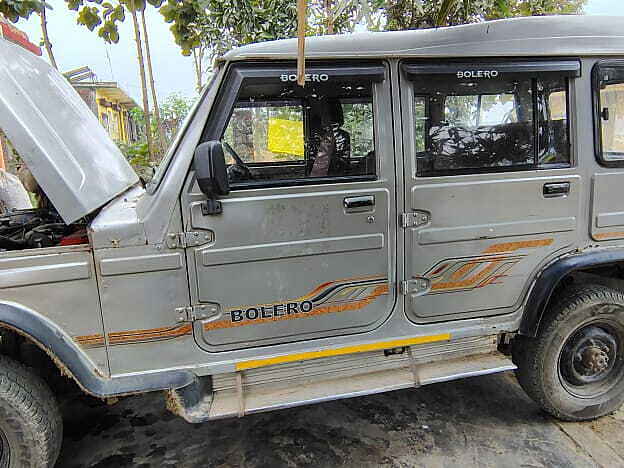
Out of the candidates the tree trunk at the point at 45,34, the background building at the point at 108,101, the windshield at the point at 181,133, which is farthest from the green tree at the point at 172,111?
the windshield at the point at 181,133

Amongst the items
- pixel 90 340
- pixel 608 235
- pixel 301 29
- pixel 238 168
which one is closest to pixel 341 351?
pixel 238 168

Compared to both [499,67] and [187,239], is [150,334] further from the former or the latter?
[499,67]

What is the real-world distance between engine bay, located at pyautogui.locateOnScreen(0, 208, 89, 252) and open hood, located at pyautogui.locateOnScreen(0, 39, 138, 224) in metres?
0.18

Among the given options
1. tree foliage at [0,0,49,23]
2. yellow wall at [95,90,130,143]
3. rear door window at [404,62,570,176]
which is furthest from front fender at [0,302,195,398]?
yellow wall at [95,90,130,143]

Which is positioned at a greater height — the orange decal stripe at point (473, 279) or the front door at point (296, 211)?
the front door at point (296, 211)

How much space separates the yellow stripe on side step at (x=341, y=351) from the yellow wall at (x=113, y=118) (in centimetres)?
1957

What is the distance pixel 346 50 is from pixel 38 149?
5.14ft

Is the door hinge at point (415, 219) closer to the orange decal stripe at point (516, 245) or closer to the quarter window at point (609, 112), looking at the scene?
the orange decal stripe at point (516, 245)

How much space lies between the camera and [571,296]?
9.37ft

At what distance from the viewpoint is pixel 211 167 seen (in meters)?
2.12

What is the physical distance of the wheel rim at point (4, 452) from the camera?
2232 millimetres

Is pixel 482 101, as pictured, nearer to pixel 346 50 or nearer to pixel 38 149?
pixel 346 50

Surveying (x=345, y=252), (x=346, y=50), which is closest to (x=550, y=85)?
(x=346, y=50)

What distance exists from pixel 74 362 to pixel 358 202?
1619 millimetres
